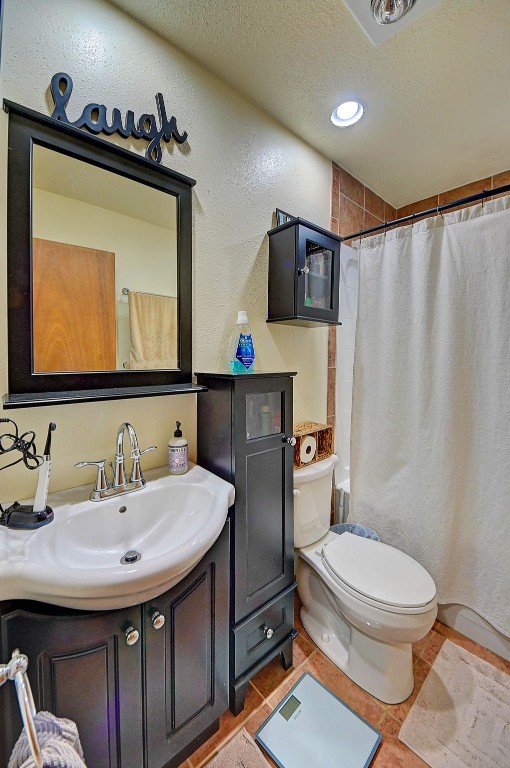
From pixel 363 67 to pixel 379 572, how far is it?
201cm

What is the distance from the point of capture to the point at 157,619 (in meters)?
0.78

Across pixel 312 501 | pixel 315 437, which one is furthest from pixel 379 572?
pixel 315 437

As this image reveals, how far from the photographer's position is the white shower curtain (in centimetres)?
132

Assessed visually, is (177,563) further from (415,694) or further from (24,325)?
(415,694)

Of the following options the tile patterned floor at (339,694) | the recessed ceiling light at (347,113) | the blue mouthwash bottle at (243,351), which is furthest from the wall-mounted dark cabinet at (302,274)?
the tile patterned floor at (339,694)

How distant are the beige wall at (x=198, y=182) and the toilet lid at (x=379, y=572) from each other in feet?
2.14

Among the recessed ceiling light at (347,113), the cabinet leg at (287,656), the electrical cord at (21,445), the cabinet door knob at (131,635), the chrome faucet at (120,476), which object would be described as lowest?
the cabinet leg at (287,656)

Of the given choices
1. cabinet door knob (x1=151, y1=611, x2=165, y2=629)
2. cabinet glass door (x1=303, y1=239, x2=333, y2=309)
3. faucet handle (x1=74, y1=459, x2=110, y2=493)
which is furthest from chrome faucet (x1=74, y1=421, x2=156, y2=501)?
cabinet glass door (x1=303, y1=239, x2=333, y2=309)

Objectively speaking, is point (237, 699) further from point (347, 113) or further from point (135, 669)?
point (347, 113)

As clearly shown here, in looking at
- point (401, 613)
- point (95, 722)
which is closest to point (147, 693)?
point (95, 722)

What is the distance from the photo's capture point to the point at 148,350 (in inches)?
42.3

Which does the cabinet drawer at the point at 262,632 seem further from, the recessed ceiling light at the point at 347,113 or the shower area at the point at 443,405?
the recessed ceiling light at the point at 347,113

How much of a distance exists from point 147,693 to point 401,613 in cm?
84

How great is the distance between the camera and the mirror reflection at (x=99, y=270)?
879 millimetres
